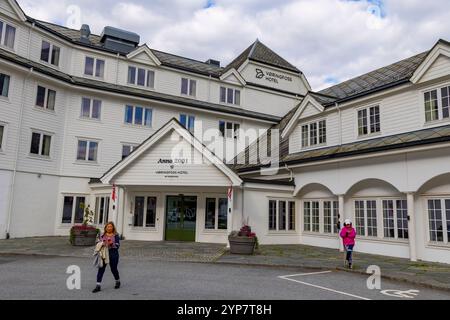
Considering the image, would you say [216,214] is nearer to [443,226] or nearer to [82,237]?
[82,237]

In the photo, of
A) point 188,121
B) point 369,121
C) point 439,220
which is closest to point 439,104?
point 369,121

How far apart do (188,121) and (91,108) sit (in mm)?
6619

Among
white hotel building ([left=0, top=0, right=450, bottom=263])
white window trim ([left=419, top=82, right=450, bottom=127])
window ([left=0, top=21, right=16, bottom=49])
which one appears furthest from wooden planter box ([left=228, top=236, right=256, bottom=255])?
window ([left=0, top=21, right=16, bottom=49])

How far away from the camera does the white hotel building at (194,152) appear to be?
574 inches

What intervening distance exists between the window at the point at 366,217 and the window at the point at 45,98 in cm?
1838

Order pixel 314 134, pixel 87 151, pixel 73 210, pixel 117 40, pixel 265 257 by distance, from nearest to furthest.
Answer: pixel 265 257 < pixel 314 134 < pixel 73 210 < pixel 87 151 < pixel 117 40

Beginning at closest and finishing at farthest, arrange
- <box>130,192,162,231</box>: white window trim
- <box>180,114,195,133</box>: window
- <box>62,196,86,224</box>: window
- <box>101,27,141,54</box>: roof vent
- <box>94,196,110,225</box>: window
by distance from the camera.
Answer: <box>130,192,162,231</box>: white window trim
<box>94,196,110,225</box>: window
<box>62,196,86,224</box>: window
<box>180,114,195,133</box>: window
<box>101,27,141,54</box>: roof vent

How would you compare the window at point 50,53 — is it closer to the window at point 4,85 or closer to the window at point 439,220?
the window at point 4,85

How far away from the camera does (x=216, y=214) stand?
19.3 metres

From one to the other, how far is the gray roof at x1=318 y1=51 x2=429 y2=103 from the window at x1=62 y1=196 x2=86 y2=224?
54.7 feet

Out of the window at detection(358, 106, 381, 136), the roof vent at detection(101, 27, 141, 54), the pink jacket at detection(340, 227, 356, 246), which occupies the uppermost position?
the roof vent at detection(101, 27, 141, 54)

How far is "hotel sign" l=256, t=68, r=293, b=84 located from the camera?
29844 mm

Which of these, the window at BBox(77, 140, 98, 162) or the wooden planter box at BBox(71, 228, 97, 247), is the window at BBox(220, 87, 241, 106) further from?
the wooden planter box at BBox(71, 228, 97, 247)

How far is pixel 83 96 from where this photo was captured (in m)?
22.5
